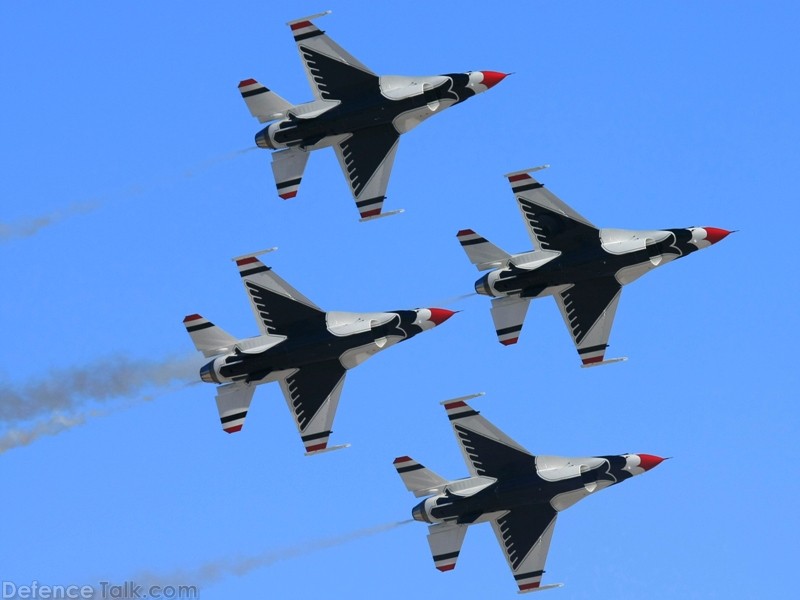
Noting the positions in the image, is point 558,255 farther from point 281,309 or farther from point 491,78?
point 281,309

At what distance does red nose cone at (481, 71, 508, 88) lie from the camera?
96875 mm

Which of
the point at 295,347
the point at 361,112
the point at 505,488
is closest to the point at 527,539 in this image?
the point at 505,488

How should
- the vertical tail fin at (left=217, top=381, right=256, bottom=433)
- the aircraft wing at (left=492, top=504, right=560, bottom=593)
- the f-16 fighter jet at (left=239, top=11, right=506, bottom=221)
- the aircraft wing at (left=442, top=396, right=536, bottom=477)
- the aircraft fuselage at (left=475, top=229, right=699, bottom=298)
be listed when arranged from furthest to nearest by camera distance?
the aircraft wing at (left=492, top=504, right=560, bottom=593) → the f-16 fighter jet at (left=239, top=11, right=506, bottom=221) → the aircraft wing at (left=442, top=396, right=536, bottom=477) → the aircraft fuselage at (left=475, top=229, right=699, bottom=298) → the vertical tail fin at (left=217, top=381, right=256, bottom=433)

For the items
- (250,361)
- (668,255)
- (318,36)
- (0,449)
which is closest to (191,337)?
(250,361)

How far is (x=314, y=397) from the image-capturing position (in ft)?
310

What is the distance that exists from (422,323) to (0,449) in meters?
21.6

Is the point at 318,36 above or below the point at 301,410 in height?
above

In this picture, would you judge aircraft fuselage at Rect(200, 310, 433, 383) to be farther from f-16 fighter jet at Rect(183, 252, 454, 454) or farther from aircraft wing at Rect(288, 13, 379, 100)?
aircraft wing at Rect(288, 13, 379, 100)

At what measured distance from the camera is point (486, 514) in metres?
94.9

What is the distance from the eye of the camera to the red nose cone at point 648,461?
95875 millimetres

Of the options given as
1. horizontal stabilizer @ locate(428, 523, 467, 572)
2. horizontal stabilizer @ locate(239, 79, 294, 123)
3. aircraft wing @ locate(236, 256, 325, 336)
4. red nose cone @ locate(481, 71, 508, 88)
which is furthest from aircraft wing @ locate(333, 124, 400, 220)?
horizontal stabilizer @ locate(428, 523, 467, 572)

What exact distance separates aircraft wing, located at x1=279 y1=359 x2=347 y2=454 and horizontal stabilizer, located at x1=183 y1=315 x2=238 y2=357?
3715 millimetres

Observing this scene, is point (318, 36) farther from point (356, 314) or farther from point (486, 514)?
point (486, 514)

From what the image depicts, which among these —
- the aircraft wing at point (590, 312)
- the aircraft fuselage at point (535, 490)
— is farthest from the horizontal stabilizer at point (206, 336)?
the aircraft wing at point (590, 312)
